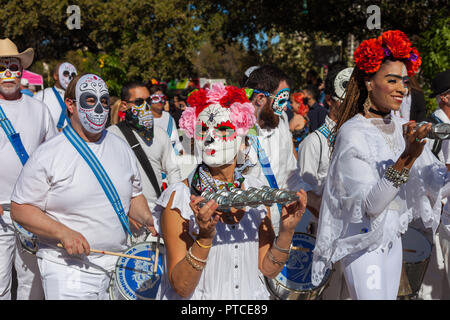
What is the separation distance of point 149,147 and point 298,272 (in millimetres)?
2229

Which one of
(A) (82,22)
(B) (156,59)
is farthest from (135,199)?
(A) (82,22)

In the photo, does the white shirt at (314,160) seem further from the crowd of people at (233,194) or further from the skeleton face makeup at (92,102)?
the skeleton face makeup at (92,102)

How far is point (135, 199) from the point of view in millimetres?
4387

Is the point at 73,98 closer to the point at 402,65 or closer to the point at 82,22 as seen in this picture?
the point at 402,65

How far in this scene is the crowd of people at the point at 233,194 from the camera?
3.10 meters

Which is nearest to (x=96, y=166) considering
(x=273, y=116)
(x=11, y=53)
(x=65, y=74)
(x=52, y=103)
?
(x=273, y=116)

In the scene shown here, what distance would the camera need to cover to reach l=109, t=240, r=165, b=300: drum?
4.04 m

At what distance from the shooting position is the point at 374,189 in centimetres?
345

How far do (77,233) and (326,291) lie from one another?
2.11 meters

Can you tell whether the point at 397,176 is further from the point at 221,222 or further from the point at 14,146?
the point at 14,146

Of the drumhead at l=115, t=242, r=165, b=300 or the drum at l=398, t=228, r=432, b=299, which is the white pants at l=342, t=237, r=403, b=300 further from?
the drumhead at l=115, t=242, r=165, b=300

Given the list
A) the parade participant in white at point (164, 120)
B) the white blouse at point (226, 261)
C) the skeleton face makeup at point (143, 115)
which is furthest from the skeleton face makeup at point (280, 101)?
the parade participant in white at point (164, 120)

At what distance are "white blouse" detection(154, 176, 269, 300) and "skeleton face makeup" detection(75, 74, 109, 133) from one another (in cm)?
110

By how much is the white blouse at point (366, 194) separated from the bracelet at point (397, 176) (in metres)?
0.17
